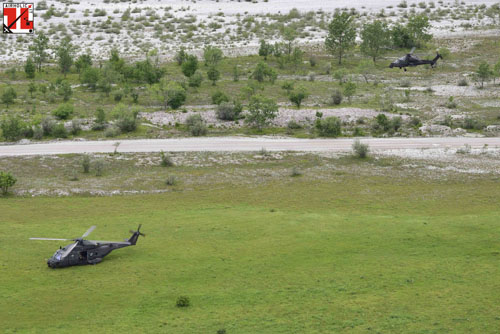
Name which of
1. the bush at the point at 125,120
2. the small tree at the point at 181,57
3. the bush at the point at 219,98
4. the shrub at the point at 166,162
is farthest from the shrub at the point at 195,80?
the shrub at the point at 166,162

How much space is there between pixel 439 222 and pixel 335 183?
16.3m

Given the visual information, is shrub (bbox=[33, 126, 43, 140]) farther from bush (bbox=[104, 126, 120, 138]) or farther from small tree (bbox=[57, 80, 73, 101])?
small tree (bbox=[57, 80, 73, 101])

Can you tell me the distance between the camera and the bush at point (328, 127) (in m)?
88.4

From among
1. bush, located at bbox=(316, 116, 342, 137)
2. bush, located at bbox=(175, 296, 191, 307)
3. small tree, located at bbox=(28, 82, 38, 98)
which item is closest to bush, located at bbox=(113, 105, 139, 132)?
small tree, located at bbox=(28, 82, 38, 98)

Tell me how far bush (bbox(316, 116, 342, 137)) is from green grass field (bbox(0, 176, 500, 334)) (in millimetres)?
22942

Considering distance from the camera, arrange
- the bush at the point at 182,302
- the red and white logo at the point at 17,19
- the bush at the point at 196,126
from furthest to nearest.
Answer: the red and white logo at the point at 17,19 → the bush at the point at 196,126 → the bush at the point at 182,302

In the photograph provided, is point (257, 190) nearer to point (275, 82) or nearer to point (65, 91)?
point (65, 91)

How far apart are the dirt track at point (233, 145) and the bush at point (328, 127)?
7.07 ft

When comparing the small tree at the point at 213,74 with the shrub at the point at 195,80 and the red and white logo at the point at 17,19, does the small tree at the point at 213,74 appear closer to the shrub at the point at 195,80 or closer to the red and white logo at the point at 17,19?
the shrub at the point at 195,80

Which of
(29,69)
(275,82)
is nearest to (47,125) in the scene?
(29,69)

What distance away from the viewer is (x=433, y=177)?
71.1 meters

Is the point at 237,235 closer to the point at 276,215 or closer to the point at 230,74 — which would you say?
the point at 276,215

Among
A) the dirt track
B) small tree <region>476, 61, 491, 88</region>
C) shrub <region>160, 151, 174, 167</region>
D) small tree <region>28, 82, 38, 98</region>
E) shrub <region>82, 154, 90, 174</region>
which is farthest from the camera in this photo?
small tree <region>476, 61, 491, 88</region>

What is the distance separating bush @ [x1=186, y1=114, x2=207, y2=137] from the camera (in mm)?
88775
